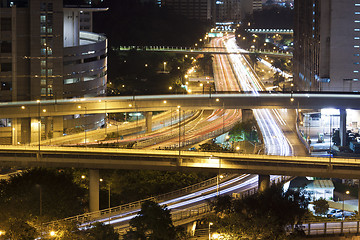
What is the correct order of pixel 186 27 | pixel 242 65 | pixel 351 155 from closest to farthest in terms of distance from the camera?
1. pixel 351 155
2. pixel 242 65
3. pixel 186 27

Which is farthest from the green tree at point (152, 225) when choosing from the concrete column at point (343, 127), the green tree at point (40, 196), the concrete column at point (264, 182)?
the concrete column at point (343, 127)

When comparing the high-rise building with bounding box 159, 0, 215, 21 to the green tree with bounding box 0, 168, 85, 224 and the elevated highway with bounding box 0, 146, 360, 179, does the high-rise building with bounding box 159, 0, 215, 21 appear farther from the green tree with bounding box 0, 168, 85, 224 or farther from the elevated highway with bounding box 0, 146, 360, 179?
the elevated highway with bounding box 0, 146, 360, 179

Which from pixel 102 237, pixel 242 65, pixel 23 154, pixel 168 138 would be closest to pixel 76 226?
pixel 102 237

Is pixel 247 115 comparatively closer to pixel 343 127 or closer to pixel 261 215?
pixel 343 127

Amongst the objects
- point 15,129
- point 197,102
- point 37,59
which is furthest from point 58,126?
point 197,102

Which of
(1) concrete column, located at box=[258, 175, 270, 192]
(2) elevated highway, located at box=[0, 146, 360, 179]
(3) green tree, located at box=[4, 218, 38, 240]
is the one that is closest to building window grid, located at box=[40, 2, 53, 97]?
(2) elevated highway, located at box=[0, 146, 360, 179]

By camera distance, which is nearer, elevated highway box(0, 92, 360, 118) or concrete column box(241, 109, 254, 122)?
elevated highway box(0, 92, 360, 118)

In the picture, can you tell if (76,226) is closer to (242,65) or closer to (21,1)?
(21,1)
